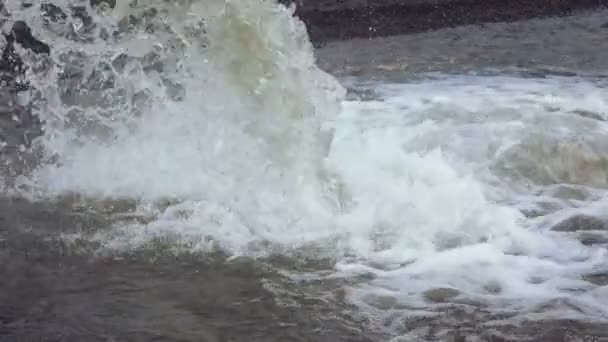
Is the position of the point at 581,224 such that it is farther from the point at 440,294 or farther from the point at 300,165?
the point at 300,165

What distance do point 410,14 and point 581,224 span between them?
865 centimetres

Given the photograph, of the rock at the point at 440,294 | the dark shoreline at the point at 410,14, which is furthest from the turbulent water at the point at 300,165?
the dark shoreline at the point at 410,14

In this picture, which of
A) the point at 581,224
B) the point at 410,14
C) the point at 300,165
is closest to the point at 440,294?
the point at 581,224

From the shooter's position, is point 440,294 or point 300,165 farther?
point 300,165

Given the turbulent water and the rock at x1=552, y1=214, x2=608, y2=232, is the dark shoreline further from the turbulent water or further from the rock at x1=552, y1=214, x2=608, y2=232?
the rock at x1=552, y1=214, x2=608, y2=232

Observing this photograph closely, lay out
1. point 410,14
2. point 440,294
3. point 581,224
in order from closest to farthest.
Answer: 1. point 440,294
2. point 581,224
3. point 410,14

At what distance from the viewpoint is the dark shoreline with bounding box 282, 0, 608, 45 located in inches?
493

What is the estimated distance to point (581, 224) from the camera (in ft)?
15.9

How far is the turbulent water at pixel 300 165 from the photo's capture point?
430cm

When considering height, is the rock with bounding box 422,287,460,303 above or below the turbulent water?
below

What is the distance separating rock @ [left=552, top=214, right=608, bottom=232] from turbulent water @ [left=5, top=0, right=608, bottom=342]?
0.06 ft

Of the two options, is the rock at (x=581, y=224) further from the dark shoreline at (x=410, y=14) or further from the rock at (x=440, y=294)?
the dark shoreline at (x=410, y=14)

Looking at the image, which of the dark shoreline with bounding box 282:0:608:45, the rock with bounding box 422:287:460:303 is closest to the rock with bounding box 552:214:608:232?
the rock with bounding box 422:287:460:303

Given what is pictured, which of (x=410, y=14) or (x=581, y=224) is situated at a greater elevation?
(x=410, y=14)
